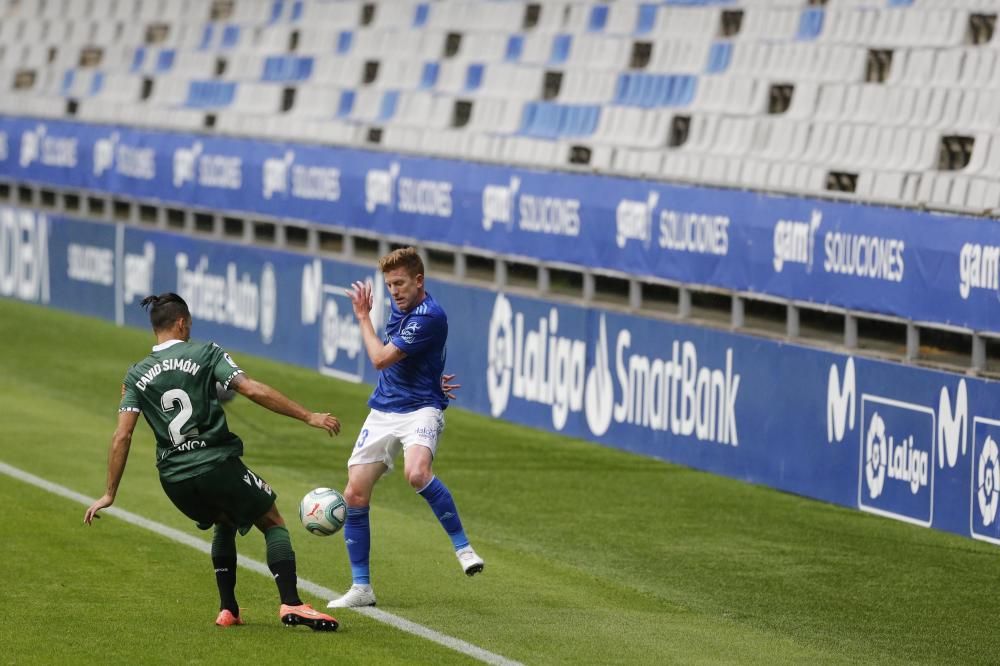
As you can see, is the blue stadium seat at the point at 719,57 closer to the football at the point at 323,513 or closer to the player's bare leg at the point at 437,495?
the player's bare leg at the point at 437,495

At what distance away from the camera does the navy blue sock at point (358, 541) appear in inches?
364

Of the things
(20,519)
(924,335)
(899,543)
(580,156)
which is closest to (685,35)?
(580,156)

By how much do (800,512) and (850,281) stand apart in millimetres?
1757

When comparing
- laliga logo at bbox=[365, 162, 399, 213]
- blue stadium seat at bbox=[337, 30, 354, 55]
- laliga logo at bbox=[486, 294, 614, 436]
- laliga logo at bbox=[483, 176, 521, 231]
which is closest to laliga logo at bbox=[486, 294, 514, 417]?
laliga logo at bbox=[486, 294, 614, 436]

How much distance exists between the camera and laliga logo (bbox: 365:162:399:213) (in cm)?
2023

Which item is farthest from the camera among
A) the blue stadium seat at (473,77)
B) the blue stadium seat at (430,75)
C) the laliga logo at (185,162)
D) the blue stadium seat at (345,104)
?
the blue stadium seat at (345,104)

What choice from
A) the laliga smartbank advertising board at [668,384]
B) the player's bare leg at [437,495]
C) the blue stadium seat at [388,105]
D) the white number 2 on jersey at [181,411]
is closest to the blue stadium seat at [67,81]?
the laliga smartbank advertising board at [668,384]

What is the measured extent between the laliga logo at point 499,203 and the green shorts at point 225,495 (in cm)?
990

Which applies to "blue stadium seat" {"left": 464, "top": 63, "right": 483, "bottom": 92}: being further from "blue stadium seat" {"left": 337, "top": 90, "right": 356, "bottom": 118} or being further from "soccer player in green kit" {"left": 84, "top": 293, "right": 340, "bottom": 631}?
"soccer player in green kit" {"left": 84, "top": 293, "right": 340, "bottom": 631}

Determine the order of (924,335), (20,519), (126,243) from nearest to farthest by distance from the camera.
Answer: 1. (20,519)
2. (924,335)
3. (126,243)

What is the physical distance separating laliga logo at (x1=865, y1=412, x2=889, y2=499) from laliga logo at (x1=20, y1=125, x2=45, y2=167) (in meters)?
17.9

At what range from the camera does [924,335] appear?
1309 cm

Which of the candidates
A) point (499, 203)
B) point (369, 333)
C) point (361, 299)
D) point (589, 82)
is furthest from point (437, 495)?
point (589, 82)

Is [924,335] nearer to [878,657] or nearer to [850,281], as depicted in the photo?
[850,281]
